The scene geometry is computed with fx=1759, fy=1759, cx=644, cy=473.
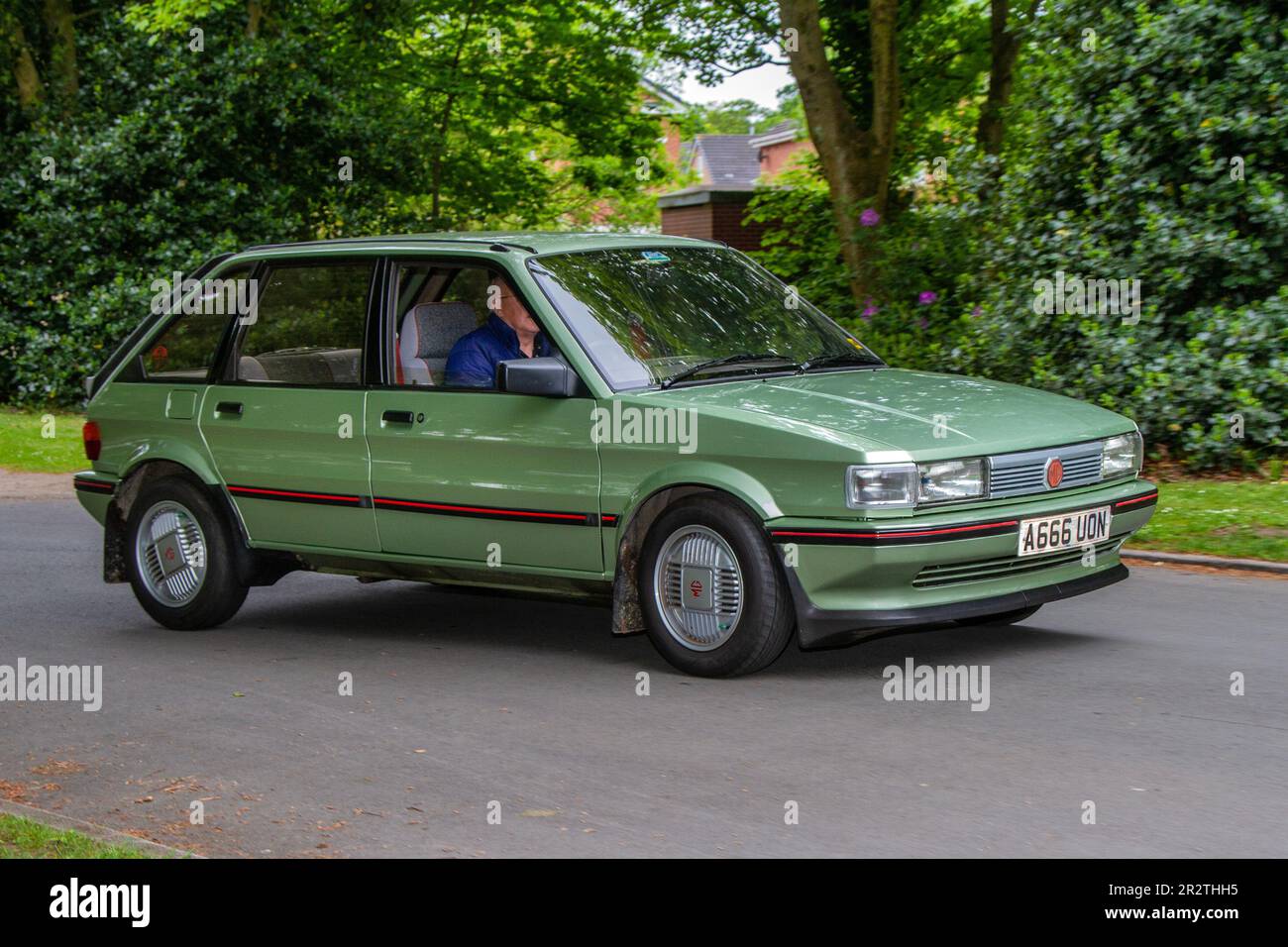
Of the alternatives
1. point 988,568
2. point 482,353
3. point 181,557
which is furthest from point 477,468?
point 988,568

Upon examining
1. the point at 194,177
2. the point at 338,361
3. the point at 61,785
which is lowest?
the point at 61,785

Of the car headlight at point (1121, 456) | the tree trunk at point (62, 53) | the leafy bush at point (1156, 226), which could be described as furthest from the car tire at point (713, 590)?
the tree trunk at point (62, 53)

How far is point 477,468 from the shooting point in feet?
26.0

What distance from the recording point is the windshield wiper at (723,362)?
7664 millimetres

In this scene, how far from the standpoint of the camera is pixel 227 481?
29.3 ft

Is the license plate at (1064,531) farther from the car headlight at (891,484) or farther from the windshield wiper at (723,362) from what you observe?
the windshield wiper at (723,362)

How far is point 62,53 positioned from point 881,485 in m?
20.4

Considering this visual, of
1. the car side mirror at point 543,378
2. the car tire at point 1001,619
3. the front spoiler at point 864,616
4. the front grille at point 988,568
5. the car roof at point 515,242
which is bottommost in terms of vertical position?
the car tire at point 1001,619

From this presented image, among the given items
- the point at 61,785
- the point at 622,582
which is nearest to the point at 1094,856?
the point at 622,582

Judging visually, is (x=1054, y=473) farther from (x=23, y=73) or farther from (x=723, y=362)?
(x=23, y=73)

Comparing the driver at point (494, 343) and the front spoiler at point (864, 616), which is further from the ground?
the driver at point (494, 343)

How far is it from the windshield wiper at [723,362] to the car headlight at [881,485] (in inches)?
44.6

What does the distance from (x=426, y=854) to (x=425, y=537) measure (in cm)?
314
